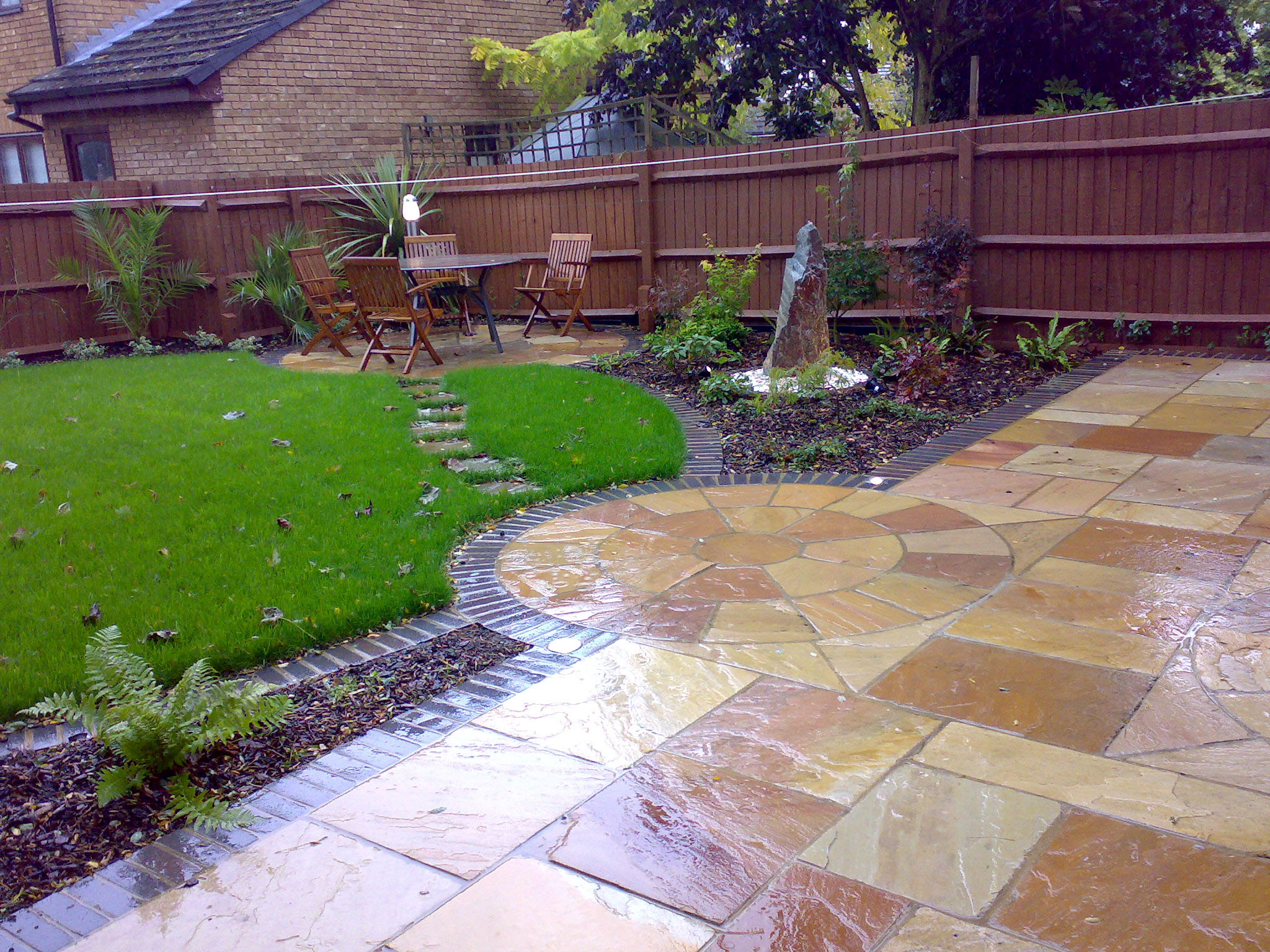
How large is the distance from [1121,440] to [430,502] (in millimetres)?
3883

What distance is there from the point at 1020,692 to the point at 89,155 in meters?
15.2

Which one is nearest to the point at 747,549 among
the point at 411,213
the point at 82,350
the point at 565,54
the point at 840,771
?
the point at 840,771

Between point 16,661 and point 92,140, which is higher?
point 92,140

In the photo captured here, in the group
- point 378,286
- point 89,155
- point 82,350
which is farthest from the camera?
point 89,155

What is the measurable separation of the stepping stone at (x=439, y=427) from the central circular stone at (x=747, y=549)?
8.73 ft

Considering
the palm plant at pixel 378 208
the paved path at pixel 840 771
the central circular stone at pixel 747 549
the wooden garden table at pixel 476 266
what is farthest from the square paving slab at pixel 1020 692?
the palm plant at pixel 378 208

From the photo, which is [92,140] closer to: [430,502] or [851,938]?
[430,502]

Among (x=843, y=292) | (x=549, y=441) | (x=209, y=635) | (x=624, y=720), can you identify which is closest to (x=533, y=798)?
(x=624, y=720)

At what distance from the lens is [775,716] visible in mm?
3020

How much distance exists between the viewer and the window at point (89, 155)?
14094mm

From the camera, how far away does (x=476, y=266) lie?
30.5ft

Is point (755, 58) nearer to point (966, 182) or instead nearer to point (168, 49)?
point (966, 182)

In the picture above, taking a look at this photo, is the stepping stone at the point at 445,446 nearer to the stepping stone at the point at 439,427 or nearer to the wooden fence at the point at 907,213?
the stepping stone at the point at 439,427

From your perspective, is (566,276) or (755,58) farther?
(755,58)
